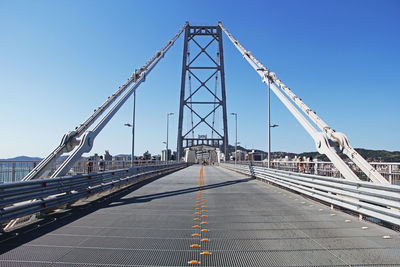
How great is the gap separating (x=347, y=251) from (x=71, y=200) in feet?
23.1

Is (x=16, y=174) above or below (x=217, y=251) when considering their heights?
above

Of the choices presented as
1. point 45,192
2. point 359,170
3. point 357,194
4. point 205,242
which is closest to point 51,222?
point 45,192

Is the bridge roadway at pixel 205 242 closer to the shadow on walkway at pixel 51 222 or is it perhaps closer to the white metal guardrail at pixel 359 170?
the shadow on walkway at pixel 51 222

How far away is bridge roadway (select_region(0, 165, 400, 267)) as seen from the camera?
4.66 m

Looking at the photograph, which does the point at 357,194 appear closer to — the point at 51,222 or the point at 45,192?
the point at 51,222

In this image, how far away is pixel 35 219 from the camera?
24.5ft

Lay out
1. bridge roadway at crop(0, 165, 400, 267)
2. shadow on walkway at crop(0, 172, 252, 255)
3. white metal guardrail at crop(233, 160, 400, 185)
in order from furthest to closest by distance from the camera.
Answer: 1. white metal guardrail at crop(233, 160, 400, 185)
2. shadow on walkway at crop(0, 172, 252, 255)
3. bridge roadway at crop(0, 165, 400, 267)

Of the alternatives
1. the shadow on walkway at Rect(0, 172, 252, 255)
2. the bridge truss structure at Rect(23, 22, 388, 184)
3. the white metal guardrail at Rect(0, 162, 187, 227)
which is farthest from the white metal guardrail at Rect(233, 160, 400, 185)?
the white metal guardrail at Rect(0, 162, 187, 227)

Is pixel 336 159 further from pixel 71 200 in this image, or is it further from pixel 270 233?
pixel 71 200

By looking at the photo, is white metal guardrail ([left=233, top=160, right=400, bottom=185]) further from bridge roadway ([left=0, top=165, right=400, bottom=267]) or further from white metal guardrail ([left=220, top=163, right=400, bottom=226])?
bridge roadway ([left=0, top=165, right=400, bottom=267])

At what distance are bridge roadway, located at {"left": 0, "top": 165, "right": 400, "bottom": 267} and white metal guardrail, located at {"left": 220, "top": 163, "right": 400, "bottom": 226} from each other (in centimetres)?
29

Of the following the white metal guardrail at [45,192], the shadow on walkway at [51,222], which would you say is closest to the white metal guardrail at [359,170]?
the shadow on walkway at [51,222]

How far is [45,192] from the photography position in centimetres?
769

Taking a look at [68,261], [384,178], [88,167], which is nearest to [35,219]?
[68,261]
